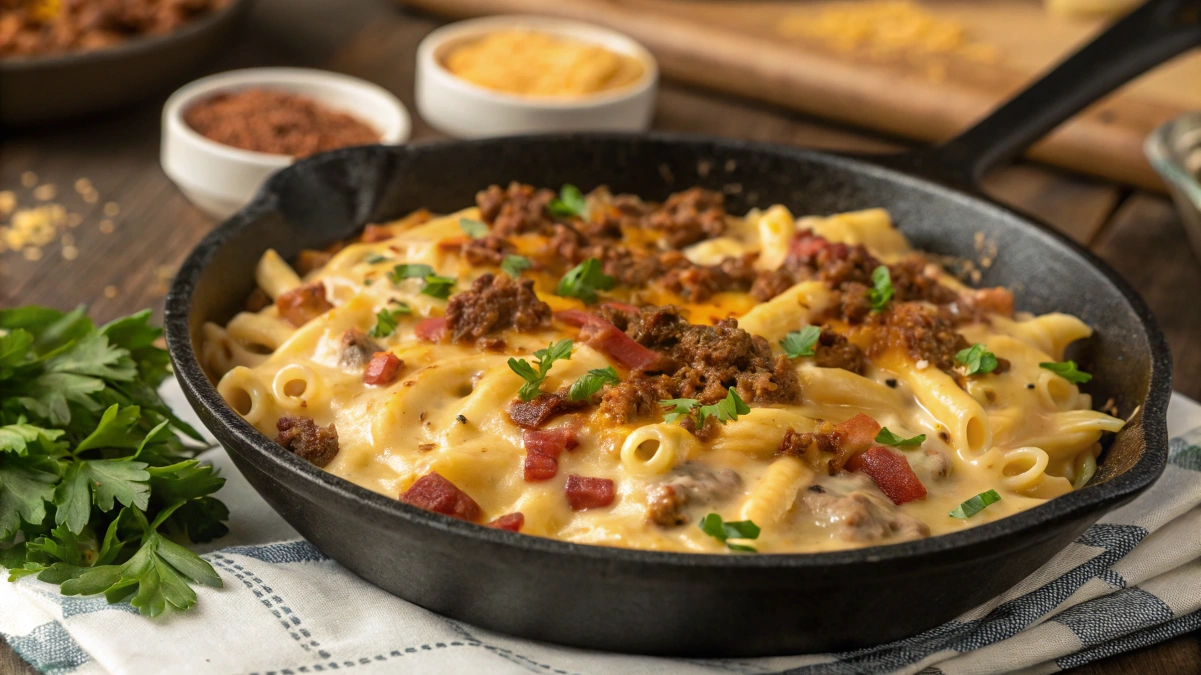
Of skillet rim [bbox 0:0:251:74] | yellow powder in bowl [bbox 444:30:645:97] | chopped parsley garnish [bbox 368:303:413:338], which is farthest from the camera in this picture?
yellow powder in bowl [bbox 444:30:645:97]

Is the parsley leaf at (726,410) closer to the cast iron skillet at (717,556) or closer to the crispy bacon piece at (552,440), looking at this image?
the crispy bacon piece at (552,440)

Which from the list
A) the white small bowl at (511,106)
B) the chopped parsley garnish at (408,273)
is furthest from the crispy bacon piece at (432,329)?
the white small bowl at (511,106)

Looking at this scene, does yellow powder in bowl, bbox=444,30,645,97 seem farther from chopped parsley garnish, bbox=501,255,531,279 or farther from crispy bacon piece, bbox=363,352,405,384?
crispy bacon piece, bbox=363,352,405,384

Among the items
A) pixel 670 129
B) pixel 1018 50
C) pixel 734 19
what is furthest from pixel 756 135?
pixel 1018 50

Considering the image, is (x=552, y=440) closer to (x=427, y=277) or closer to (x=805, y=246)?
(x=427, y=277)

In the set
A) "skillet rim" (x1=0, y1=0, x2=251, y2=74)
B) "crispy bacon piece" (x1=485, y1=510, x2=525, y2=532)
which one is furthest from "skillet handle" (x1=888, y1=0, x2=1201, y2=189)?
"skillet rim" (x1=0, y1=0, x2=251, y2=74)
